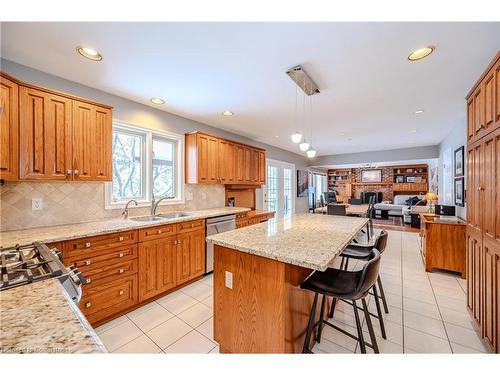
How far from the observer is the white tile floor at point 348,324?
1786mm

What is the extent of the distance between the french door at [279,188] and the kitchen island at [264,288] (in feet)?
13.2

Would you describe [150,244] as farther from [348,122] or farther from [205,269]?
[348,122]

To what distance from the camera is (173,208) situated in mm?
3416

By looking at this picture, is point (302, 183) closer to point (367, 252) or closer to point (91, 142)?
point (367, 252)

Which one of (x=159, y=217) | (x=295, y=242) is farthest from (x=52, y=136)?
(x=295, y=242)

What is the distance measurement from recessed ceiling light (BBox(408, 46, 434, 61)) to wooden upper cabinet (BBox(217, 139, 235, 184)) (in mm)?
2783

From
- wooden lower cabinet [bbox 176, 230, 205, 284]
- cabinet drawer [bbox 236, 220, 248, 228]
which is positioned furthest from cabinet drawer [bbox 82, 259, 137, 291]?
cabinet drawer [bbox 236, 220, 248, 228]

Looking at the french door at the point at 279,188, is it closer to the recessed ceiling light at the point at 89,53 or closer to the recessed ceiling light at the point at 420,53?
the recessed ceiling light at the point at 420,53

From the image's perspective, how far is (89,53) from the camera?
1.85 metres

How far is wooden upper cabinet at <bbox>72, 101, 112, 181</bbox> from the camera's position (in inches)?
84.4

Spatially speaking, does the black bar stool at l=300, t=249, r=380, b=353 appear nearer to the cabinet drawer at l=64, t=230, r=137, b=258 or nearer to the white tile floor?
the white tile floor

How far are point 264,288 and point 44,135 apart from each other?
7.61 ft
